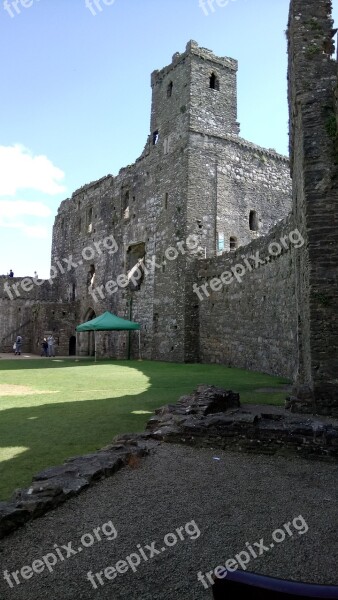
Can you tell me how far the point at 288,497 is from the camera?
12.5ft

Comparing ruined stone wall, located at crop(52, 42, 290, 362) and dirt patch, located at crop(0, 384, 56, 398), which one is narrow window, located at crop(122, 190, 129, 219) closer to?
ruined stone wall, located at crop(52, 42, 290, 362)

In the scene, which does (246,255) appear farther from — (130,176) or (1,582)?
(1,582)

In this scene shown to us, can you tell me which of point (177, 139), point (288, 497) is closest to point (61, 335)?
point (177, 139)

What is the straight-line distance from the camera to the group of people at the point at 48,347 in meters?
25.5

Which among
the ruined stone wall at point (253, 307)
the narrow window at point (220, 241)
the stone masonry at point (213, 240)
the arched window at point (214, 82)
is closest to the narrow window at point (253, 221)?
the stone masonry at point (213, 240)

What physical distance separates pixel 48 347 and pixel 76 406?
60.1 ft

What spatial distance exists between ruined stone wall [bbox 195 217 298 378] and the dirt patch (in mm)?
6577

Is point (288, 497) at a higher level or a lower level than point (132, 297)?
lower

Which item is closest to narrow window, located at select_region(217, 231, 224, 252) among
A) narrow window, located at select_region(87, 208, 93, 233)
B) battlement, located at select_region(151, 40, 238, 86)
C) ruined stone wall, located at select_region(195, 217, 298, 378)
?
ruined stone wall, located at select_region(195, 217, 298, 378)

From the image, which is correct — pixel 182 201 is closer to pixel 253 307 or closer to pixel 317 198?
pixel 253 307

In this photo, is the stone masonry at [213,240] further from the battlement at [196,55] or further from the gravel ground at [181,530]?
the gravel ground at [181,530]

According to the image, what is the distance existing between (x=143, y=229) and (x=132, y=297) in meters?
3.61

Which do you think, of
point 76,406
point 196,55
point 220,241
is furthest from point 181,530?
point 196,55

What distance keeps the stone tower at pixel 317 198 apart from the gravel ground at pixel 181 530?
280 cm
